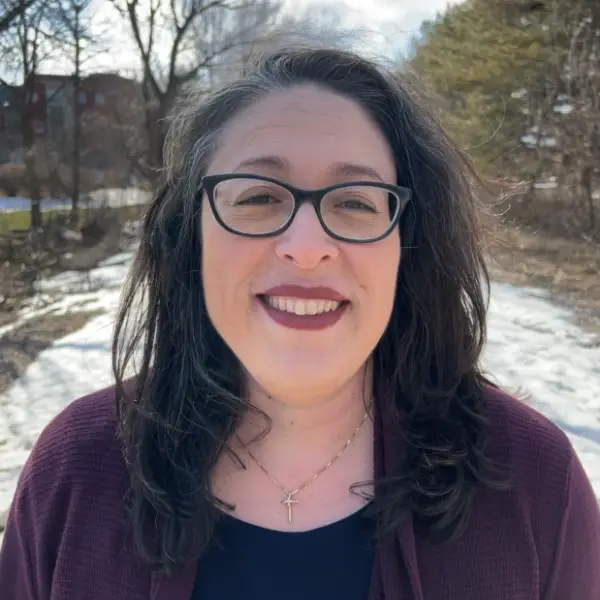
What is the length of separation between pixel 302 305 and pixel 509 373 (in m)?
4.10

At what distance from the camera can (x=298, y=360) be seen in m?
1.09

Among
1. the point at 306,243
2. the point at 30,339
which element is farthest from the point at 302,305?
the point at 30,339

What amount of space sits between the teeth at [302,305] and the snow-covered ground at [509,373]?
7.25ft

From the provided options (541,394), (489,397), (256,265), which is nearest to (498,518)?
(489,397)

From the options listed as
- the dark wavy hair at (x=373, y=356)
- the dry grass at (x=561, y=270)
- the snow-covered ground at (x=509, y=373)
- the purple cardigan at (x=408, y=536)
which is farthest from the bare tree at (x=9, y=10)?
the purple cardigan at (x=408, y=536)

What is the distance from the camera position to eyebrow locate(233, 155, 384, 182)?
3.61 ft

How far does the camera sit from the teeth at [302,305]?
3.52 feet

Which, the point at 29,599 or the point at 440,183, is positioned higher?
the point at 440,183

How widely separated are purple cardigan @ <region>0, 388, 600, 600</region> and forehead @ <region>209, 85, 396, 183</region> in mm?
525

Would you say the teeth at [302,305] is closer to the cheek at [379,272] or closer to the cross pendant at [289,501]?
the cheek at [379,272]

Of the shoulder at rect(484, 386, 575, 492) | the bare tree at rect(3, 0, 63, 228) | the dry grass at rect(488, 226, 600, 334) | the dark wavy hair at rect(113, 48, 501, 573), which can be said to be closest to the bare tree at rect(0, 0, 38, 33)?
the bare tree at rect(3, 0, 63, 228)

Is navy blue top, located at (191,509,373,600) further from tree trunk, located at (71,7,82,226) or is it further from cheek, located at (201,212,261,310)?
tree trunk, located at (71,7,82,226)

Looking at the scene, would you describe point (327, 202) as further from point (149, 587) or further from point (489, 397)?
point (149, 587)

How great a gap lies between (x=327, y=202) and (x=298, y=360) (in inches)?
10.6
